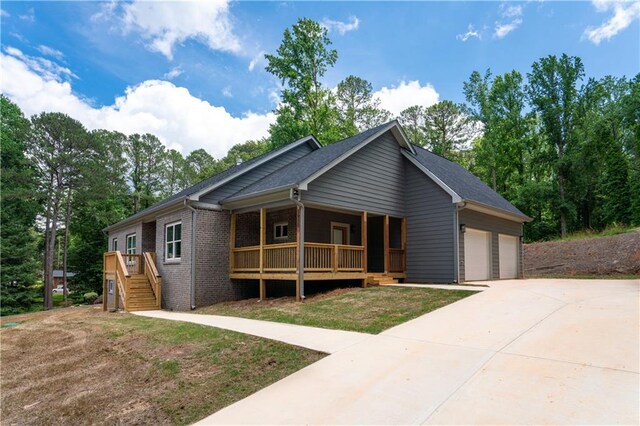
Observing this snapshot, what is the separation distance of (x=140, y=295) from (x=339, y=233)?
8.20 metres

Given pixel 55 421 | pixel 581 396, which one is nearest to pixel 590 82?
pixel 581 396

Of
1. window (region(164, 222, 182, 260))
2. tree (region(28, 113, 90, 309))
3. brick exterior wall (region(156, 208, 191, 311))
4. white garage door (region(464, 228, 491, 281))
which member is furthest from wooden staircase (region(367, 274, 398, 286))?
tree (region(28, 113, 90, 309))

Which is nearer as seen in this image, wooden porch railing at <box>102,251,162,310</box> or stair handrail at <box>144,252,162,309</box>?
wooden porch railing at <box>102,251,162,310</box>

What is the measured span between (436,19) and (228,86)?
Answer: 1345 centimetres

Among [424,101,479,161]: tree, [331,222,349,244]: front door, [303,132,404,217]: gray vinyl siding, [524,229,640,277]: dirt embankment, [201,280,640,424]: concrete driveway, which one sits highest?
[424,101,479,161]: tree

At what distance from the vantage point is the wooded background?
28734mm

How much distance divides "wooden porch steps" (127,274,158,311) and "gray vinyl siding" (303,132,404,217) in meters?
7.65

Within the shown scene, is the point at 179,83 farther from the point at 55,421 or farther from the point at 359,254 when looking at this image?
the point at 55,421

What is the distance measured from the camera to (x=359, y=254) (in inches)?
559

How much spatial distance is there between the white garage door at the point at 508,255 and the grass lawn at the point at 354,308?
7.53 meters

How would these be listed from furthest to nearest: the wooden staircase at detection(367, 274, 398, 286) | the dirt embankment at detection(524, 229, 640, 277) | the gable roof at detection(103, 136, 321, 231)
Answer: the dirt embankment at detection(524, 229, 640, 277) < the wooden staircase at detection(367, 274, 398, 286) < the gable roof at detection(103, 136, 321, 231)

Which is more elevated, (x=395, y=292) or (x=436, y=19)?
(x=436, y=19)

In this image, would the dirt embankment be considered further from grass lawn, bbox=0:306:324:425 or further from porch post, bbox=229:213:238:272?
grass lawn, bbox=0:306:324:425

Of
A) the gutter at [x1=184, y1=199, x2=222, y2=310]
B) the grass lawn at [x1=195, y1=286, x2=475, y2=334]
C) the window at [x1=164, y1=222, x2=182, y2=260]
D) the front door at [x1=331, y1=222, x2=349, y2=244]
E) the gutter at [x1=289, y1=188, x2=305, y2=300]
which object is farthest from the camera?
the front door at [x1=331, y1=222, x2=349, y2=244]
